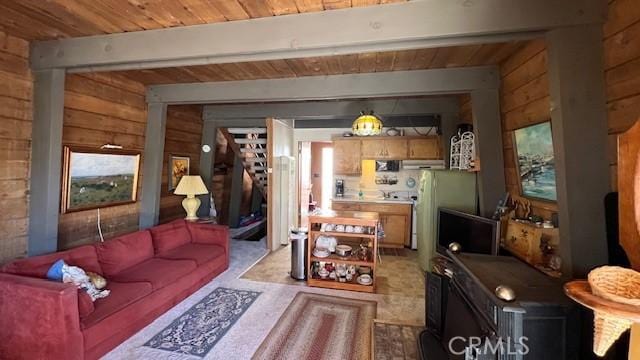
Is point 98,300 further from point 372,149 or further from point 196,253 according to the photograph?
point 372,149

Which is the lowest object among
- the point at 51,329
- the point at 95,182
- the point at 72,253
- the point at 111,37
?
the point at 51,329

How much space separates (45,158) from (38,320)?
5.12ft

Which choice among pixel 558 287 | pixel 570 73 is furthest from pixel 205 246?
pixel 570 73

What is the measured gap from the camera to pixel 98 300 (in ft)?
7.11

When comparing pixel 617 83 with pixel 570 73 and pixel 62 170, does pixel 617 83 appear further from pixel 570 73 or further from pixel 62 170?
pixel 62 170

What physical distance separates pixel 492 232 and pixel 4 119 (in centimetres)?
435

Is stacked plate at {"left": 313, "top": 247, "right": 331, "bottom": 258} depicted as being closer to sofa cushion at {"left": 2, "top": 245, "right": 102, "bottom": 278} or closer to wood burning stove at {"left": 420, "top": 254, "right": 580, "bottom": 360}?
wood burning stove at {"left": 420, "top": 254, "right": 580, "bottom": 360}

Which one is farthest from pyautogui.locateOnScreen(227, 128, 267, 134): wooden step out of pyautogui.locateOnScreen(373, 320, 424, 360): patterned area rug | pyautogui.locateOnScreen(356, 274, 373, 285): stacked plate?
pyautogui.locateOnScreen(373, 320, 424, 360): patterned area rug

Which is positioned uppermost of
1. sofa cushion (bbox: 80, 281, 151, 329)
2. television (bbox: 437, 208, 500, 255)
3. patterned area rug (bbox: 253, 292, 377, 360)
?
television (bbox: 437, 208, 500, 255)

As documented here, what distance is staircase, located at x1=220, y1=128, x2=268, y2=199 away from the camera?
17.7 feet

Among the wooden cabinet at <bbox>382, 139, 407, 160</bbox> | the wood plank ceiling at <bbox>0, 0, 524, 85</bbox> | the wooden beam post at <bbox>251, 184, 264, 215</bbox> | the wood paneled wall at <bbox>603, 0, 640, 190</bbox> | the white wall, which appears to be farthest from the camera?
the wooden beam post at <bbox>251, 184, 264, 215</bbox>

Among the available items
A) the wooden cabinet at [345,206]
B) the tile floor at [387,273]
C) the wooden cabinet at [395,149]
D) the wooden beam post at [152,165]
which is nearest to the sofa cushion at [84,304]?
the tile floor at [387,273]

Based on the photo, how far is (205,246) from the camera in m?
3.75

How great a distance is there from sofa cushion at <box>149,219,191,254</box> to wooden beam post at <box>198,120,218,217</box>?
3.81 ft
